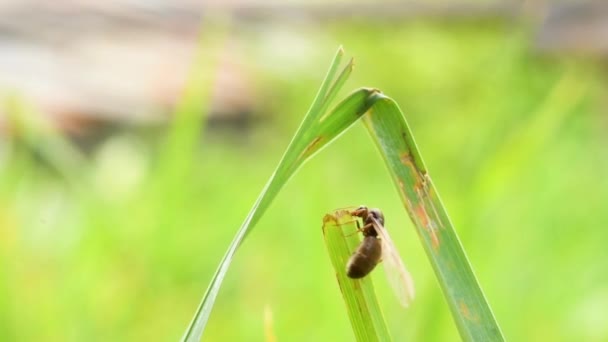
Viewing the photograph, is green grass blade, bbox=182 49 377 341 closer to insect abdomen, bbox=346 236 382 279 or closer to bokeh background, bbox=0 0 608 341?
insect abdomen, bbox=346 236 382 279

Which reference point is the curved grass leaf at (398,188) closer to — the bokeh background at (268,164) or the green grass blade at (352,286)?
the green grass blade at (352,286)

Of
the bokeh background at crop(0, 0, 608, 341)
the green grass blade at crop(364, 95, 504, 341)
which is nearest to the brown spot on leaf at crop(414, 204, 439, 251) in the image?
the green grass blade at crop(364, 95, 504, 341)

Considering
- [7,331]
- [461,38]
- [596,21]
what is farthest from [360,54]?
[7,331]

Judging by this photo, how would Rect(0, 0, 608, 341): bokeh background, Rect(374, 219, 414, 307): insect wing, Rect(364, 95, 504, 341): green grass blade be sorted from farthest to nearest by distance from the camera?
1. Rect(0, 0, 608, 341): bokeh background
2. Rect(374, 219, 414, 307): insect wing
3. Rect(364, 95, 504, 341): green grass blade

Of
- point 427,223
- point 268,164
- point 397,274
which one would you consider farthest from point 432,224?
point 268,164

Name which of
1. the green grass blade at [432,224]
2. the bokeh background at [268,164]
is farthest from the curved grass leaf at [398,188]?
the bokeh background at [268,164]
